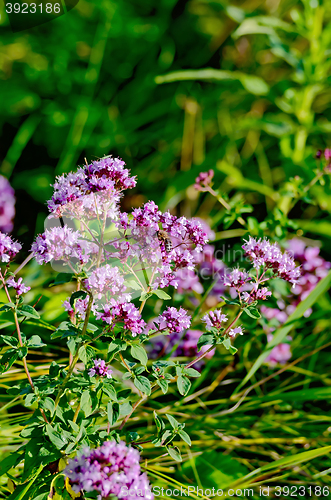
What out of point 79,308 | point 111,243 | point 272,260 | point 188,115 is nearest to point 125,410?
point 79,308

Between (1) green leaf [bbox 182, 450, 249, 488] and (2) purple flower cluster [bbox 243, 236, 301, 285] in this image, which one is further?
(1) green leaf [bbox 182, 450, 249, 488]

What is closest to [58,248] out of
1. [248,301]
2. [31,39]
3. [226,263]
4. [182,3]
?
[248,301]

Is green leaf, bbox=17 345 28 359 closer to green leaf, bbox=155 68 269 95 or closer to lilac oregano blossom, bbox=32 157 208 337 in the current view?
lilac oregano blossom, bbox=32 157 208 337

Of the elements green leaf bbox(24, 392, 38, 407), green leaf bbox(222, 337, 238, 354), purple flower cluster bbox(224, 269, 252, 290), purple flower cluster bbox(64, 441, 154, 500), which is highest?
purple flower cluster bbox(224, 269, 252, 290)

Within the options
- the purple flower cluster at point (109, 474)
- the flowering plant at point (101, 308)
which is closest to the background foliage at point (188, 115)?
the flowering plant at point (101, 308)

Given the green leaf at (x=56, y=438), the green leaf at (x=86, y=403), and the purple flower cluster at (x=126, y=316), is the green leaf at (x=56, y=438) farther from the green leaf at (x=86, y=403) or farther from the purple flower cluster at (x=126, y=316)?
the purple flower cluster at (x=126, y=316)

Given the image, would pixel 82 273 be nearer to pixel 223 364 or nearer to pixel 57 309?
pixel 57 309

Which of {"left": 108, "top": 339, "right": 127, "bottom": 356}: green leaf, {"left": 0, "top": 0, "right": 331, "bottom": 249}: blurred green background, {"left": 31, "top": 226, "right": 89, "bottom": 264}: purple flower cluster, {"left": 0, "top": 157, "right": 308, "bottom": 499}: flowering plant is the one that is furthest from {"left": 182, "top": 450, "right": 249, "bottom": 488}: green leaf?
{"left": 0, "top": 0, "right": 331, "bottom": 249}: blurred green background

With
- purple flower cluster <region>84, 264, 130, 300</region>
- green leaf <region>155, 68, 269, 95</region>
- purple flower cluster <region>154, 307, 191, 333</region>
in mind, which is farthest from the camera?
green leaf <region>155, 68, 269, 95</region>
